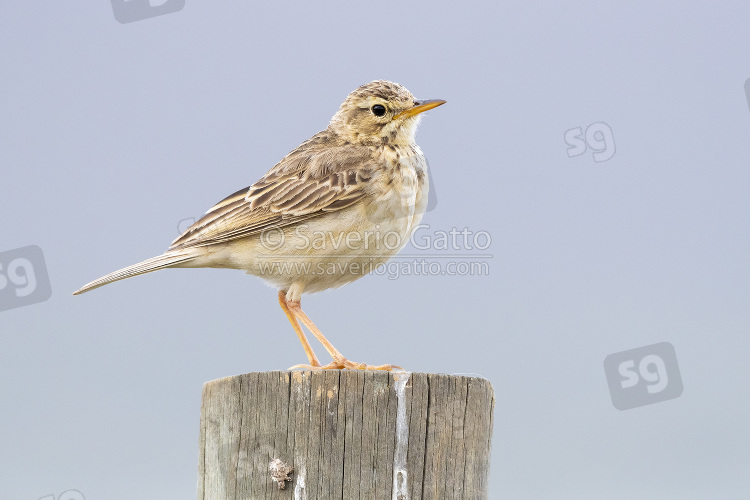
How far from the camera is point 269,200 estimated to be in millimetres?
7438

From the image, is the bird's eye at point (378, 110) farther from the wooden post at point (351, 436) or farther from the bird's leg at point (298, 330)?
the wooden post at point (351, 436)

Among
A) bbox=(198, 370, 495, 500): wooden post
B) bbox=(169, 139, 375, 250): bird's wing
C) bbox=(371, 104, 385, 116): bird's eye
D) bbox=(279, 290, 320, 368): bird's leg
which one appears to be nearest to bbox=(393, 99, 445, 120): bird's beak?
bbox=(371, 104, 385, 116): bird's eye

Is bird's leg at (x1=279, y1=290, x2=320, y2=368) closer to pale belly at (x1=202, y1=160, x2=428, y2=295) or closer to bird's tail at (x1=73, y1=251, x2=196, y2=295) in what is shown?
pale belly at (x1=202, y1=160, x2=428, y2=295)

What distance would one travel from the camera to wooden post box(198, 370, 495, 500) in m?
4.54

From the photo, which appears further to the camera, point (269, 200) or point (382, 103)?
point (382, 103)

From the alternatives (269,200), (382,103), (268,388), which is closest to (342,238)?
(269,200)

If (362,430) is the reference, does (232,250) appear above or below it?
above

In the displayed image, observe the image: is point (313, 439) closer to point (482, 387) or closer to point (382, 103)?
point (482, 387)

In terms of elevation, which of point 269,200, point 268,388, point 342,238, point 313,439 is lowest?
point 313,439

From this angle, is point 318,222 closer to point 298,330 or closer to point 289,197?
point 289,197

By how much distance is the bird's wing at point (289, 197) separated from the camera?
23.7 feet

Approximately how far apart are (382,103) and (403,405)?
4119 mm

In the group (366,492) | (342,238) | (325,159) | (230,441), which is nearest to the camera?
(366,492)

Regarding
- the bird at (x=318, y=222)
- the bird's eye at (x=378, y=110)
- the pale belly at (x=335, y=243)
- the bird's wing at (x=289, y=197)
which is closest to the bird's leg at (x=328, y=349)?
the bird at (x=318, y=222)
